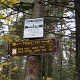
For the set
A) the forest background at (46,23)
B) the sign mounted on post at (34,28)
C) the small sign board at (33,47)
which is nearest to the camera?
the small sign board at (33,47)

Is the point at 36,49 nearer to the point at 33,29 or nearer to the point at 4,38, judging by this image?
the point at 33,29

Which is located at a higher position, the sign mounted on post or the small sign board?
the sign mounted on post

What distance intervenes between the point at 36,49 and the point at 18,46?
444 mm

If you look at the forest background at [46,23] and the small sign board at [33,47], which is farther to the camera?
the forest background at [46,23]

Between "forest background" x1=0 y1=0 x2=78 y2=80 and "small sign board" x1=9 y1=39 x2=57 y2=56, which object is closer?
"small sign board" x1=9 y1=39 x2=57 y2=56

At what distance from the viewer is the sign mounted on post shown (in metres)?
5.94

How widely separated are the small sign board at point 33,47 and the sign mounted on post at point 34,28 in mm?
168

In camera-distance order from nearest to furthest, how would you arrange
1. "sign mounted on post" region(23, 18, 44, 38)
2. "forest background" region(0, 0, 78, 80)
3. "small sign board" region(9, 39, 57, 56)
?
"small sign board" region(9, 39, 57, 56) < "sign mounted on post" region(23, 18, 44, 38) < "forest background" region(0, 0, 78, 80)

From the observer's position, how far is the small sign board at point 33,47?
18.6 ft

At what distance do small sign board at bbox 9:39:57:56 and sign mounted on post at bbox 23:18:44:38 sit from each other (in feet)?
0.55

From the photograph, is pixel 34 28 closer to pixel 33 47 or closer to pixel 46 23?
pixel 33 47

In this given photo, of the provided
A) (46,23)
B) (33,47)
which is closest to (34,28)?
(33,47)

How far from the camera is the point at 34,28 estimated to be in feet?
19.6

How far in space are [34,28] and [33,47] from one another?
18.6 inches
